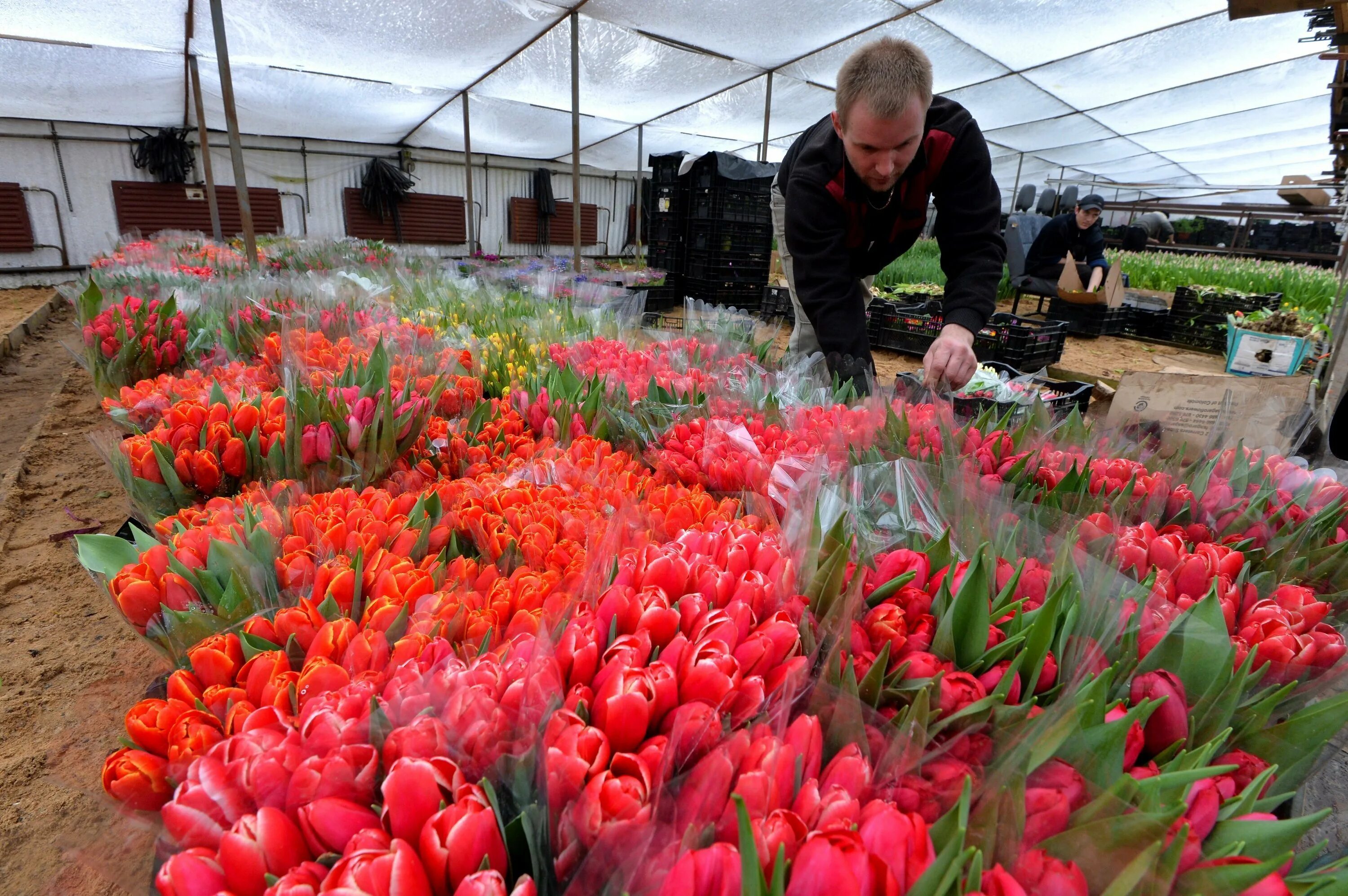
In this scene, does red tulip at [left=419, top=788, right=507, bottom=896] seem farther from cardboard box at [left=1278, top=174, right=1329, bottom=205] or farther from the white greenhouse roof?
cardboard box at [left=1278, top=174, right=1329, bottom=205]

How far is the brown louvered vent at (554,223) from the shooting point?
17766 mm

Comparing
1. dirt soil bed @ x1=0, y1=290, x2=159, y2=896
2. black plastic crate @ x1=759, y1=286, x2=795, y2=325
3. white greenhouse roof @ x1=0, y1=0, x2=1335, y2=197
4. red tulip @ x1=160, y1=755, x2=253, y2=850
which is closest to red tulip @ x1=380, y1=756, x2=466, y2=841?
red tulip @ x1=160, y1=755, x2=253, y2=850

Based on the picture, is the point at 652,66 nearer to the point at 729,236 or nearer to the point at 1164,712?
the point at 729,236

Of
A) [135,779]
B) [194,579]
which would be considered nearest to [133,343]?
[194,579]

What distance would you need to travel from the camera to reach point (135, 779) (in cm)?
56

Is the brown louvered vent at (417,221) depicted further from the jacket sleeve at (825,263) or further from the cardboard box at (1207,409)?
the cardboard box at (1207,409)

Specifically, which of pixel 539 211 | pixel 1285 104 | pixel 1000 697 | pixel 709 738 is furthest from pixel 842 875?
pixel 539 211

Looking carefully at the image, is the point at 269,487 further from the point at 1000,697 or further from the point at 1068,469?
the point at 1068,469

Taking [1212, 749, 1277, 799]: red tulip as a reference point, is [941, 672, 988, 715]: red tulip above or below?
above

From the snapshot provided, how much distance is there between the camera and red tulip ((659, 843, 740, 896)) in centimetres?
43

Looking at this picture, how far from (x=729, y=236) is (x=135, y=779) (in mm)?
6951

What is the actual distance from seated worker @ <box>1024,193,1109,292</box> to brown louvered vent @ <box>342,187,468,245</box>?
14.0 meters

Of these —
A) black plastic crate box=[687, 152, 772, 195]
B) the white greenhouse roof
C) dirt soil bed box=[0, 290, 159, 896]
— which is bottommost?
dirt soil bed box=[0, 290, 159, 896]

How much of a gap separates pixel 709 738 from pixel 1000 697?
0.96 ft
